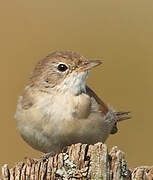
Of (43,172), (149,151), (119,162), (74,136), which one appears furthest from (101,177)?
(149,151)

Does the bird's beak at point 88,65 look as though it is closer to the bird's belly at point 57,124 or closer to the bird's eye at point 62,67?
the bird's eye at point 62,67

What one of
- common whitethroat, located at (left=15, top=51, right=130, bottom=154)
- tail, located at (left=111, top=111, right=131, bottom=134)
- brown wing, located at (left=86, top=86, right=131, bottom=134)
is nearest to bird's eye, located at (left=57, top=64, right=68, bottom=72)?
common whitethroat, located at (left=15, top=51, right=130, bottom=154)

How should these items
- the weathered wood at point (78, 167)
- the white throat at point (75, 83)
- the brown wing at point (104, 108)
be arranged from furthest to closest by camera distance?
the brown wing at point (104, 108)
the white throat at point (75, 83)
the weathered wood at point (78, 167)

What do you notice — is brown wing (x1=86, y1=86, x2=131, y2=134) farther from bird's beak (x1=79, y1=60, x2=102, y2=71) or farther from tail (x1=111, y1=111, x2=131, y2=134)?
bird's beak (x1=79, y1=60, x2=102, y2=71)

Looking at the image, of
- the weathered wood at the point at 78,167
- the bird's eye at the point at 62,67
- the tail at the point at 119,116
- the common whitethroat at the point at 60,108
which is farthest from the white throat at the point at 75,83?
the weathered wood at the point at 78,167

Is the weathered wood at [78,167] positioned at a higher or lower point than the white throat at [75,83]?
lower

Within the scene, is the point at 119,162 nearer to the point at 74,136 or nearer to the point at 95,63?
the point at 74,136
